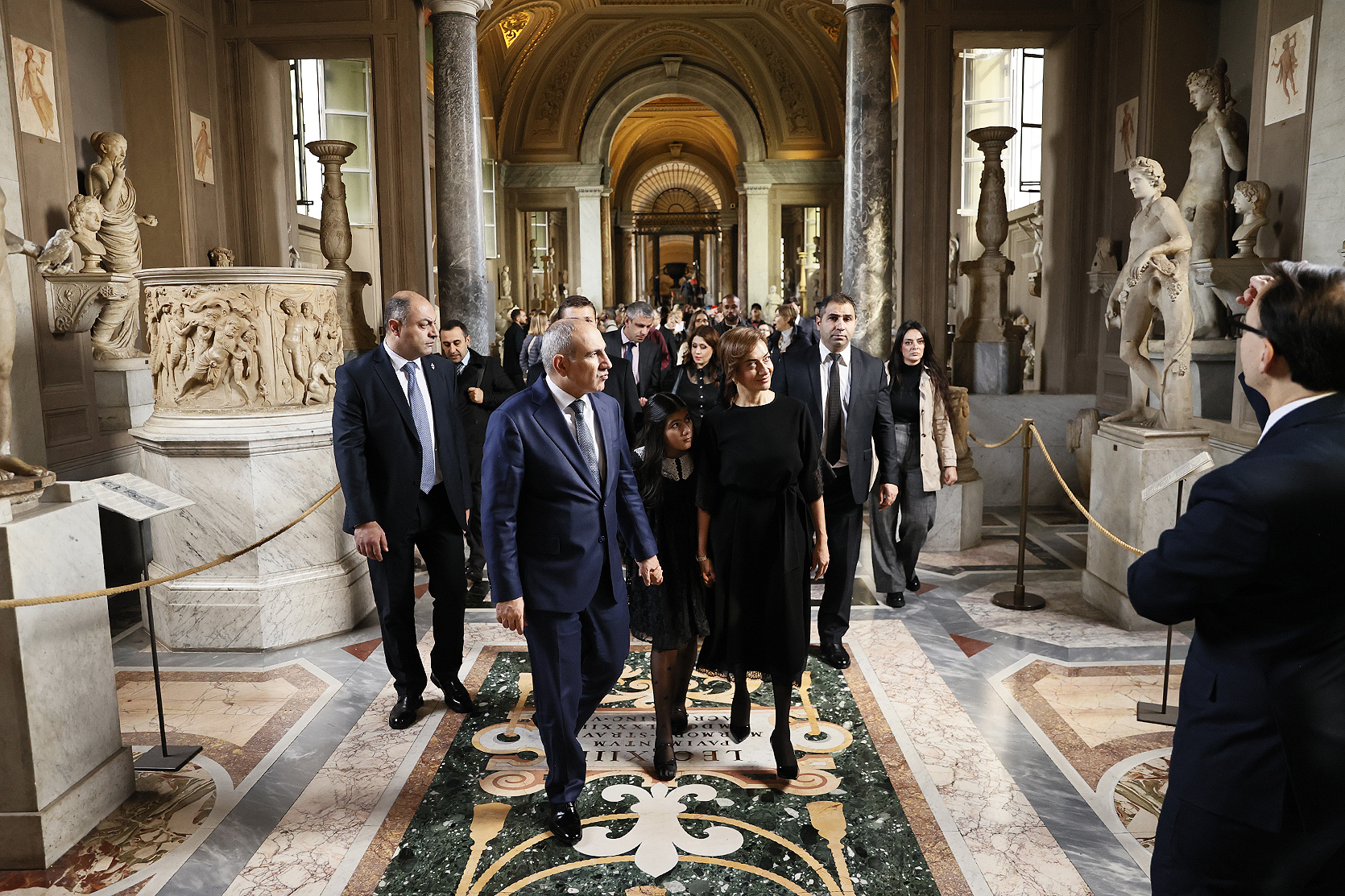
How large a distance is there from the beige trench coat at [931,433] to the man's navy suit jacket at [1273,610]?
3.95 m

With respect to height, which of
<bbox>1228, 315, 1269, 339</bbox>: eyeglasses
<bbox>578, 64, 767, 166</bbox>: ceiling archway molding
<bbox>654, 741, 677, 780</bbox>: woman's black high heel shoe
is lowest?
<bbox>654, 741, 677, 780</bbox>: woman's black high heel shoe

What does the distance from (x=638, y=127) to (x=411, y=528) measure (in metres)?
31.1

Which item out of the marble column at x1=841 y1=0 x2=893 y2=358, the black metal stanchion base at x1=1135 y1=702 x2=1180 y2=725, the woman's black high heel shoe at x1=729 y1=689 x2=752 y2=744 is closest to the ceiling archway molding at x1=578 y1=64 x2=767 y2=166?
the marble column at x1=841 y1=0 x2=893 y2=358

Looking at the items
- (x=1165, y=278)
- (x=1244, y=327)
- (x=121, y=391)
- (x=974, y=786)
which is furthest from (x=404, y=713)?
(x=121, y=391)

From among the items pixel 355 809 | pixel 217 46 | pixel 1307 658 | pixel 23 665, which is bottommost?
pixel 355 809

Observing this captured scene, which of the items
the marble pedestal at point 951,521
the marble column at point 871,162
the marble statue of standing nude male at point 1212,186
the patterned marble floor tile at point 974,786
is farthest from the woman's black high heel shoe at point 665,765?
the marble statue of standing nude male at point 1212,186

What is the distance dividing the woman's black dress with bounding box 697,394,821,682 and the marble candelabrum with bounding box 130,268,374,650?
2.79 metres

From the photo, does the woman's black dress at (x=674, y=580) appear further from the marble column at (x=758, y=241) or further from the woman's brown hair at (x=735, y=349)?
the marble column at (x=758, y=241)

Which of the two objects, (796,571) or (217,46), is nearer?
(796,571)

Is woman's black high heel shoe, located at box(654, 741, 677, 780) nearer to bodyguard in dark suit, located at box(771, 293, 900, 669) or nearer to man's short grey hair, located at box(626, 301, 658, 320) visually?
bodyguard in dark suit, located at box(771, 293, 900, 669)

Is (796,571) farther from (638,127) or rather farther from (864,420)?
(638,127)

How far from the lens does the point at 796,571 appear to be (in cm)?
349

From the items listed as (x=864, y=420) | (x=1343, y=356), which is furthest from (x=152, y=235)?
(x=1343, y=356)

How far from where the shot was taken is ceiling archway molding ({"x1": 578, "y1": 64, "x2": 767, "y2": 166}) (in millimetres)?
21500
